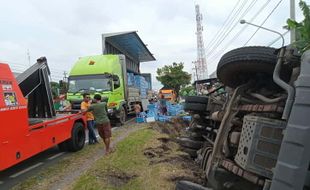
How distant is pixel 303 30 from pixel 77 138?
8.05 m

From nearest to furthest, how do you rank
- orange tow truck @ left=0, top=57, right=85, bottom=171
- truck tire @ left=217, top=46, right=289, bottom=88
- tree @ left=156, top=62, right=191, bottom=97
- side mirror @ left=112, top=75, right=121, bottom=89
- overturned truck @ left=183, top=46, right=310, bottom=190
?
overturned truck @ left=183, top=46, right=310, bottom=190, truck tire @ left=217, top=46, right=289, bottom=88, orange tow truck @ left=0, top=57, right=85, bottom=171, side mirror @ left=112, top=75, right=121, bottom=89, tree @ left=156, top=62, right=191, bottom=97

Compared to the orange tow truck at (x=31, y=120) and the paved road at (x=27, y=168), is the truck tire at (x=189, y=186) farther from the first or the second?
the paved road at (x=27, y=168)

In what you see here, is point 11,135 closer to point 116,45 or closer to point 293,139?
point 293,139

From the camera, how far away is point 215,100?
5441 mm

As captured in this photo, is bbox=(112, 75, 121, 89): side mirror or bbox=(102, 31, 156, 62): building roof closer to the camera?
bbox=(112, 75, 121, 89): side mirror

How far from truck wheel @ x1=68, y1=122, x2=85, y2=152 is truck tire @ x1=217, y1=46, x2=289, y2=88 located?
20.9 feet

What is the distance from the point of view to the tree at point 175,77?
191 ft

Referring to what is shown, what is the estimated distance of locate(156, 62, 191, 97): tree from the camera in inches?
2290

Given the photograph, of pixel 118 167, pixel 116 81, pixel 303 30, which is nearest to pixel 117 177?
pixel 118 167

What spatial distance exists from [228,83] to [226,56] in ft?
1.53

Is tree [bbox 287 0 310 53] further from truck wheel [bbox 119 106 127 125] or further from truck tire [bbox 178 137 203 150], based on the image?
truck wheel [bbox 119 106 127 125]

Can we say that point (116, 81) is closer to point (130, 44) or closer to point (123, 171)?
point (123, 171)

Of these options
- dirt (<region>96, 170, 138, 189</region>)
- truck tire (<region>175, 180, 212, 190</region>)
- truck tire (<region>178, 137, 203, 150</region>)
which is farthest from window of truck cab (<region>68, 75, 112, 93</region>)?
truck tire (<region>175, 180, 212, 190</region>)

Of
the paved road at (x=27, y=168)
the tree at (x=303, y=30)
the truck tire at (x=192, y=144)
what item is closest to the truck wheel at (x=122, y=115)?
the paved road at (x=27, y=168)
